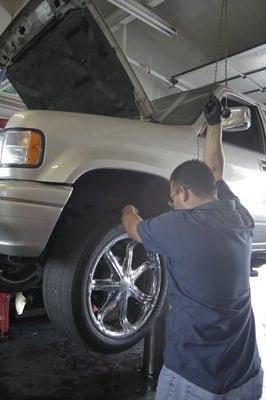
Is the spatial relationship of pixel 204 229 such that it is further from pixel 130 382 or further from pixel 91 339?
pixel 130 382

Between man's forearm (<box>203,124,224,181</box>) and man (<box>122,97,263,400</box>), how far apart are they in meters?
0.51

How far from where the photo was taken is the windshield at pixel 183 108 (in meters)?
2.55

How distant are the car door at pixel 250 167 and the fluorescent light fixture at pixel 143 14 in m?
2.00

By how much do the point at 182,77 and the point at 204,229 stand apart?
5195 mm

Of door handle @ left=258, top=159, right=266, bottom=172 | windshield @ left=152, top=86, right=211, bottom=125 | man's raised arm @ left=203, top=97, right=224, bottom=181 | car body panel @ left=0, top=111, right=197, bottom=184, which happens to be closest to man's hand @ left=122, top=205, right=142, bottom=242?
car body panel @ left=0, top=111, right=197, bottom=184

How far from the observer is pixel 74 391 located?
325cm

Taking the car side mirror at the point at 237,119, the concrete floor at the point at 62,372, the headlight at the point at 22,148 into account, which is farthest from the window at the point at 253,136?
the concrete floor at the point at 62,372

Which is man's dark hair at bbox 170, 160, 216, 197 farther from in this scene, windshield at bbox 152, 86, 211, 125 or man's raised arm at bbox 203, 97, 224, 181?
windshield at bbox 152, 86, 211, 125

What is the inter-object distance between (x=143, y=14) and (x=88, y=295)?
3735 mm

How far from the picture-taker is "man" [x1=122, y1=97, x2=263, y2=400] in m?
1.47

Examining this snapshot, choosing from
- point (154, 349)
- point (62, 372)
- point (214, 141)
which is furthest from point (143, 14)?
point (62, 372)

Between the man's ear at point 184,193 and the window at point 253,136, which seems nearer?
the man's ear at point 184,193

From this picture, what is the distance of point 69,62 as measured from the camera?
98.7 inches

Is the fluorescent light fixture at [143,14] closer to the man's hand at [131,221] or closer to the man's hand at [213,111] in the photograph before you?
the man's hand at [213,111]
